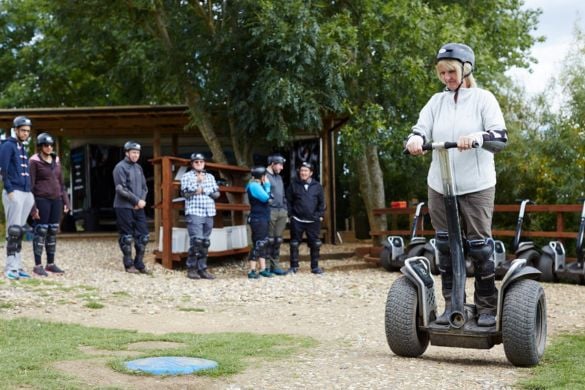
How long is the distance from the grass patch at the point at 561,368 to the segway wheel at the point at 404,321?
79 centimetres

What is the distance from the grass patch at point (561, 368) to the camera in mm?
4711

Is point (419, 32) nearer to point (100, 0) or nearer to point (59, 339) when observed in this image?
point (100, 0)

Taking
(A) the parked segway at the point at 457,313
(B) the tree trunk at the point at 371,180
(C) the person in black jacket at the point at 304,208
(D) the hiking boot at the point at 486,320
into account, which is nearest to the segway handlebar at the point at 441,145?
(A) the parked segway at the point at 457,313

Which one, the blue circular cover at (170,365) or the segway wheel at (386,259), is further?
the segway wheel at (386,259)

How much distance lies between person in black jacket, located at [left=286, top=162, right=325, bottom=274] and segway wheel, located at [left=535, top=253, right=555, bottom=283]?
328cm

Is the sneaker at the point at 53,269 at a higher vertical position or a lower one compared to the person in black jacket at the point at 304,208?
lower

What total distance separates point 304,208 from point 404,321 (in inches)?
281

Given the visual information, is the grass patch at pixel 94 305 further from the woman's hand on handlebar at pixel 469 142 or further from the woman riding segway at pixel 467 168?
the woman's hand on handlebar at pixel 469 142

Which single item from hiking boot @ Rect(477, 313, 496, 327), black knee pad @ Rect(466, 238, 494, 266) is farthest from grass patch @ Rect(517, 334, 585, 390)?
black knee pad @ Rect(466, 238, 494, 266)

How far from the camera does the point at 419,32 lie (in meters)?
13.1

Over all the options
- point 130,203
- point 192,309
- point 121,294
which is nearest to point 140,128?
point 130,203

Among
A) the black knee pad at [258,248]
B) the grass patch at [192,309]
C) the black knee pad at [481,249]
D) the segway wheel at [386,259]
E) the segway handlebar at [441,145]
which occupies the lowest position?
the grass patch at [192,309]

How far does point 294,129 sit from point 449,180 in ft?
31.3

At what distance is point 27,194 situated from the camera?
32.9 ft
